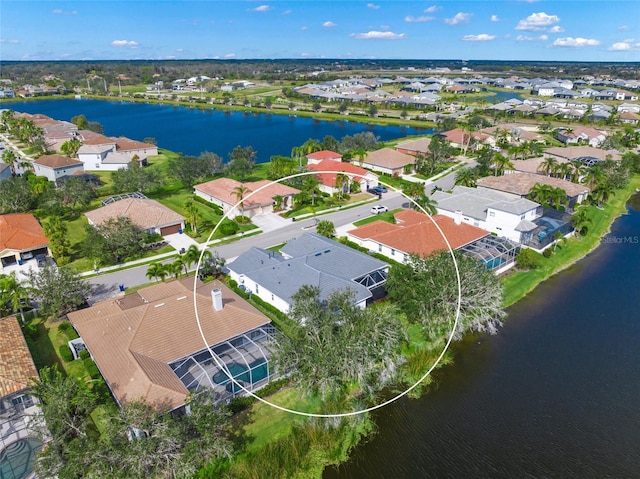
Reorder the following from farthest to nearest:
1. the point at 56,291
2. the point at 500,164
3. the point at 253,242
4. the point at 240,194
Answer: the point at 500,164 < the point at 240,194 < the point at 253,242 < the point at 56,291

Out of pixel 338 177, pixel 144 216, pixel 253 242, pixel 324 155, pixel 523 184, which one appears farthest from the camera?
pixel 324 155

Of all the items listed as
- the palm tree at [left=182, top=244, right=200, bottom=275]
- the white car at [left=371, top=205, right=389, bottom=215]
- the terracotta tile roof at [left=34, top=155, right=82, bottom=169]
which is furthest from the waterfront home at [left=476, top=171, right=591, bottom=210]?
the terracotta tile roof at [left=34, top=155, right=82, bottom=169]

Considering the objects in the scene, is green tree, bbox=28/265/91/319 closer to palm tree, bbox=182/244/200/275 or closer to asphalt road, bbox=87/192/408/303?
asphalt road, bbox=87/192/408/303

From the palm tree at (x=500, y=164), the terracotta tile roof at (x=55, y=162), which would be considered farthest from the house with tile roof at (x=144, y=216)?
the palm tree at (x=500, y=164)

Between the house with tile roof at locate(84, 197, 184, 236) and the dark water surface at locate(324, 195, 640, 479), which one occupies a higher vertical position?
the house with tile roof at locate(84, 197, 184, 236)

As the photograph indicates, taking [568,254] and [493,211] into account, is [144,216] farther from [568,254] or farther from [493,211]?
[568,254]

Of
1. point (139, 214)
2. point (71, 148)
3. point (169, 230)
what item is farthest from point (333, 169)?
point (71, 148)

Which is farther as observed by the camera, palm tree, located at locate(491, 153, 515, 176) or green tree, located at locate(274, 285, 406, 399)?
palm tree, located at locate(491, 153, 515, 176)
